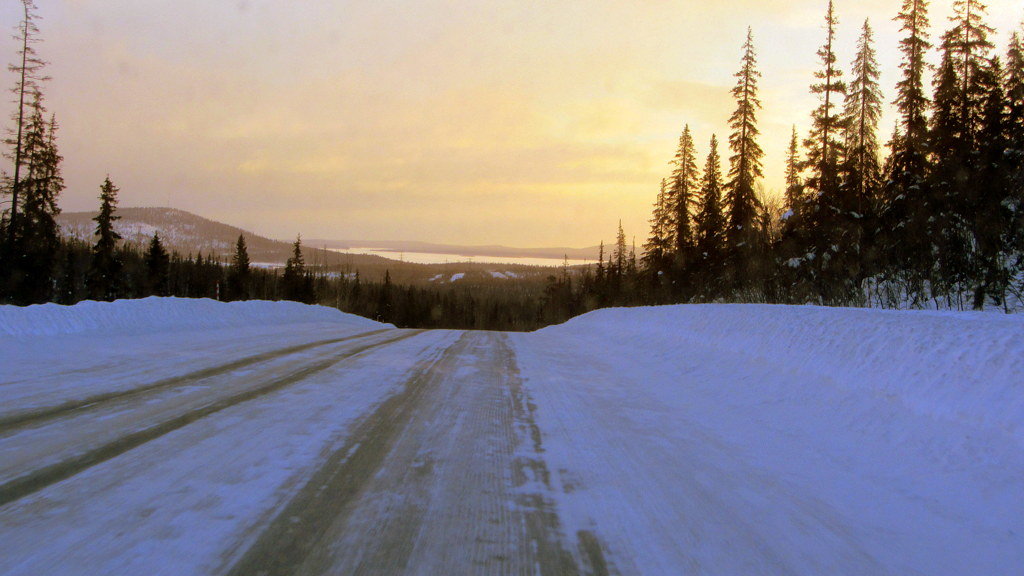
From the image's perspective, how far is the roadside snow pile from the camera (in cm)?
927

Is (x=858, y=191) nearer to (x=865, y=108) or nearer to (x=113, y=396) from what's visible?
(x=865, y=108)

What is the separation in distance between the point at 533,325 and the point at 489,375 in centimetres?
10642

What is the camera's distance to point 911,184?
854 inches

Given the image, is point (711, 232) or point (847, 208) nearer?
point (847, 208)

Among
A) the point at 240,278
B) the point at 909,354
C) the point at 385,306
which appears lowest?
the point at 385,306

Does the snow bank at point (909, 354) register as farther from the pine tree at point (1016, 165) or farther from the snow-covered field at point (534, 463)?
the pine tree at point (1016, 165)

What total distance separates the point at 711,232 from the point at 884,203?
16.2 metres

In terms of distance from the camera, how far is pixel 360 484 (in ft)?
10.2

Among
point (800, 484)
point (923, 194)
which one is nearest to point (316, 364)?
point (800, 484)

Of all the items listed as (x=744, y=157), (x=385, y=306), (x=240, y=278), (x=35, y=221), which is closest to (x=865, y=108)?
(x=744, y=157)

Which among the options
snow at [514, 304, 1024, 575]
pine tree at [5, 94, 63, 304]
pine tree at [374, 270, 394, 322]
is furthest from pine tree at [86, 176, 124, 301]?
pine tree at [374, 270, 394, 322]

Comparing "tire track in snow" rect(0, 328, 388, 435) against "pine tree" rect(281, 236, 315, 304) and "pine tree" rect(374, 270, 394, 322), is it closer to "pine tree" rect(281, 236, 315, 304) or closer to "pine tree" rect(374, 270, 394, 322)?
"pine tree" rect(281, 236, 315, 304)

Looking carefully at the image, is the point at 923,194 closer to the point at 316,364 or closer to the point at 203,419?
the point at 316,364

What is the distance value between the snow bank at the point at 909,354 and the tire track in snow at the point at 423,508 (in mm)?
3216
